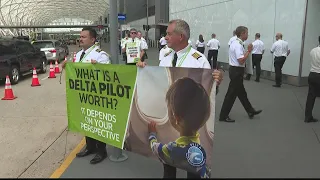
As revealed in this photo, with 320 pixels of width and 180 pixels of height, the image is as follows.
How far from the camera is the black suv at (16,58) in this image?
39.7 feet

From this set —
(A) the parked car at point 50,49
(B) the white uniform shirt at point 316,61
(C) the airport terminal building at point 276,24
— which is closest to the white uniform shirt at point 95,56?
(B) the white uniform shirt at point 316,61

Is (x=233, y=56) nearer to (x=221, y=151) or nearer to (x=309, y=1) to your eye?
(x=221, y=151)

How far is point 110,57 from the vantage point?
466cm

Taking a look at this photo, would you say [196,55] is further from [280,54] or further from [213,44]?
[213,44]

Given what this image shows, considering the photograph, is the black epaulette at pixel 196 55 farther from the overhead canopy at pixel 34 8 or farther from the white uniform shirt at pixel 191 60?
the overhead canopy at pixel 34 8

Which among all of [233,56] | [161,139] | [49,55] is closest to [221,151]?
[161,139]

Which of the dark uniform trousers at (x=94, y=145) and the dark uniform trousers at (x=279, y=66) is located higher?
the dark uniform trousers at (x=279, y=66)

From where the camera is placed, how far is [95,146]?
15.8ft

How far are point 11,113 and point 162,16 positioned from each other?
40.9m

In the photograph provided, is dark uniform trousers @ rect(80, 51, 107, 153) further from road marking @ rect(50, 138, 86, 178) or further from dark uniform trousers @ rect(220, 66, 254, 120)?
dark uniform trousers @ rect(220, 66, 254, 120)

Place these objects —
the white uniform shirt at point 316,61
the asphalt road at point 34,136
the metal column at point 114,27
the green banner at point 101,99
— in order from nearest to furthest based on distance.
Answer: the green banner at point 101,99
the metal column at point 114,27
the asphalt road at point 34,136
the white uniform shirt at point 316,61

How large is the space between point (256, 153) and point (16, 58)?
11.4 m

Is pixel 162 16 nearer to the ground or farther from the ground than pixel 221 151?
farther from the ground

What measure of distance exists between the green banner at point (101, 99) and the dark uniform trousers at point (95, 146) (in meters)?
0.21
